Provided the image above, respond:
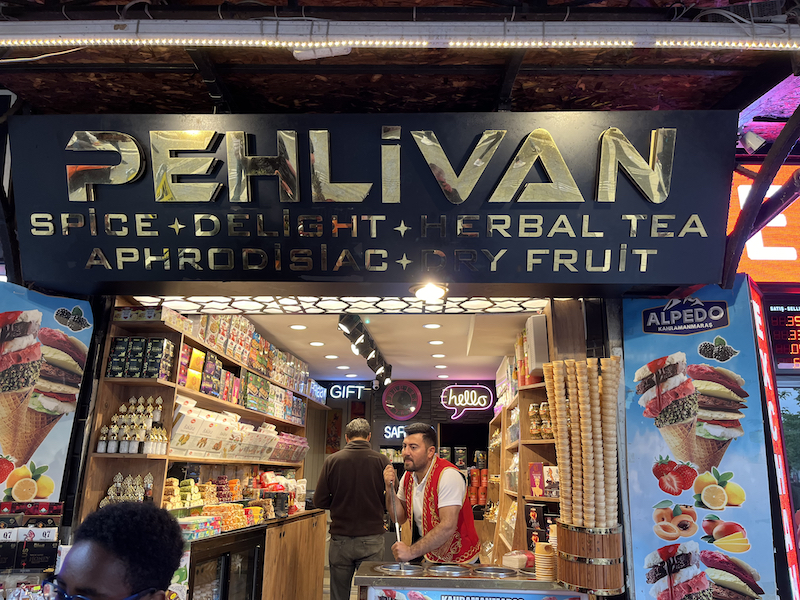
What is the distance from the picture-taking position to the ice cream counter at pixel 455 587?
3.01 metres

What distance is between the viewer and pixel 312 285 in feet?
10.3

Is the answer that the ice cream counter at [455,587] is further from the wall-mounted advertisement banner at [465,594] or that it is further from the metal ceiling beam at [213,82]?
the metal ceiling beam at [213,82]

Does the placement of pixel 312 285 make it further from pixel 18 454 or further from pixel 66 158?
pixel 18 454

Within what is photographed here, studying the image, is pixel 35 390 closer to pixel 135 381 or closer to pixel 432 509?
pixel 135 381

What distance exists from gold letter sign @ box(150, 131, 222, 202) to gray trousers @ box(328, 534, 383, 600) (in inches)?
144

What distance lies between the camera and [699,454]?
3.15 meters

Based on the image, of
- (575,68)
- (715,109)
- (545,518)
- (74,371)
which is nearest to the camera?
(575,68)

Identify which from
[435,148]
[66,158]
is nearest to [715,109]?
[435,148]

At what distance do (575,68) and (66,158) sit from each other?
2.52 meters

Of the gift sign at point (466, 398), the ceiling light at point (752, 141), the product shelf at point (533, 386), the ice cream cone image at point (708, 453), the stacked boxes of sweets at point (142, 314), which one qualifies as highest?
the ceiling light at point (752, 141)

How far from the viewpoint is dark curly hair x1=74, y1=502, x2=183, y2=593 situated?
4.72 feet

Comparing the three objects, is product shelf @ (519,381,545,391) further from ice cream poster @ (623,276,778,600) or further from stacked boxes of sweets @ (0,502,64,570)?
stacked boxes of sweets @ (0,502,64,570)

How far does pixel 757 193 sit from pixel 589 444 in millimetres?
1442

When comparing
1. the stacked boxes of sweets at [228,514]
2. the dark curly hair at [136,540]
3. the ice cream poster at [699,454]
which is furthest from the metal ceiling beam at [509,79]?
the stacked boxes of sweets at [228,514]
